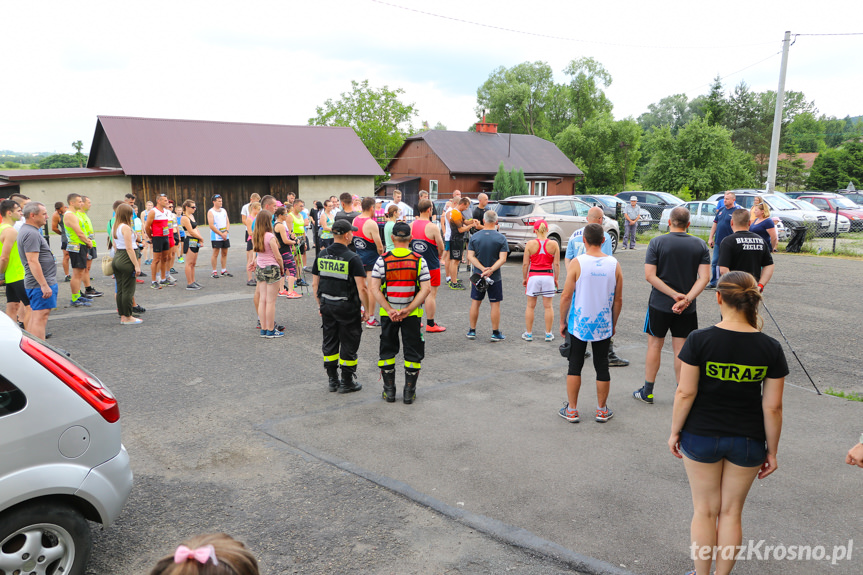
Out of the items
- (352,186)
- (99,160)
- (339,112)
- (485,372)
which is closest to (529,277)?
(485,372)

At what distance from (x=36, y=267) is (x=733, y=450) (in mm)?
7609

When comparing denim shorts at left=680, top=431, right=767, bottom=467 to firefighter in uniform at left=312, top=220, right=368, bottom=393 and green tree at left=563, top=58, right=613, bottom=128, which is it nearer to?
firefighter in uniform at left=312, top=220, right=368, bottom=393

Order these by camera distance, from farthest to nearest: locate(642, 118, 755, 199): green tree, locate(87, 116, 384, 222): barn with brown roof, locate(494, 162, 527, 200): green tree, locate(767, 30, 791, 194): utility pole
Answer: locate(494, 162, 527, 200): green tree
locate(87, 116, 384, 222): barn with brown roof
locate(642, 118, 755, 199): green tree
locate(767, 30, 791, 194): utility pole

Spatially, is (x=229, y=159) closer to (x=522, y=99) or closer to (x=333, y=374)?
(x=333, y=374)

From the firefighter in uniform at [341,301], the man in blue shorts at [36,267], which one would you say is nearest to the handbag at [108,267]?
the man in blue shorts at [36,267]

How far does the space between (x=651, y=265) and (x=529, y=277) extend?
8.51 feet

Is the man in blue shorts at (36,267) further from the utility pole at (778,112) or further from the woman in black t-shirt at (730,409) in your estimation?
the utility pole at (778,112)

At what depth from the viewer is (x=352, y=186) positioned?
3844 centimetres

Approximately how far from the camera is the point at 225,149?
34.9 meters

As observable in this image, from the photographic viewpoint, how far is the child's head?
4.65 feet

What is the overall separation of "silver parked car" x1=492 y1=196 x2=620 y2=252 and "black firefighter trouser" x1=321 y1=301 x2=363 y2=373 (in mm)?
10579

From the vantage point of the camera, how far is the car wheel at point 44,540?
2.92 meters

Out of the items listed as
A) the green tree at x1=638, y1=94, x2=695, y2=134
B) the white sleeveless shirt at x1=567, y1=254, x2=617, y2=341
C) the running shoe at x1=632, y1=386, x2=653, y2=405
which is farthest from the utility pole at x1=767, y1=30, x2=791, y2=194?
the green tree at x1=638, y1=94, x2=695, y2=134

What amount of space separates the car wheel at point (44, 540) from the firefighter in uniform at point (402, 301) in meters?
3.36
